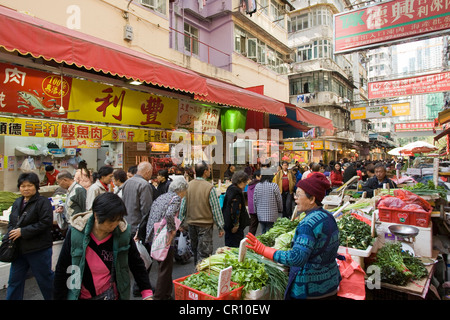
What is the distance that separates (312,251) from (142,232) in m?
2.90

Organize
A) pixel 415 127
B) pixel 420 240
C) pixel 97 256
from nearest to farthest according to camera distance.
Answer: pixel 97 256, pixel 420 240, pixel 415 127

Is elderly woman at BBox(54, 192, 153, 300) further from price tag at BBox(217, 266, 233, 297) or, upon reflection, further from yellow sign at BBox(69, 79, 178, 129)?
yellow sign at BBox(69, 79, 178, 129)

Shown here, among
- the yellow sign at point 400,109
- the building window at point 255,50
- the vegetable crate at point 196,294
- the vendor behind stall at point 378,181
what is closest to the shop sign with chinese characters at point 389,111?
the yellow sign at point 400,109

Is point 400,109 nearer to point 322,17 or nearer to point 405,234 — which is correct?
point 322,17

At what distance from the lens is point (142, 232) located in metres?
4.39

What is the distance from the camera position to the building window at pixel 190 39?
13.4m

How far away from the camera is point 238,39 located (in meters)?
14.9

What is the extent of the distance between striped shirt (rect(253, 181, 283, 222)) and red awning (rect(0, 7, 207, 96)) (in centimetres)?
263

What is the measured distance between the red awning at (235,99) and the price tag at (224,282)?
4329mm

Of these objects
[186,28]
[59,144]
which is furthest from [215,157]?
[186,28]

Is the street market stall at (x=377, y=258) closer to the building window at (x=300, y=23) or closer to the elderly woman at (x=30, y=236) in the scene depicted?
the elderly woman at (x=30, y=236)

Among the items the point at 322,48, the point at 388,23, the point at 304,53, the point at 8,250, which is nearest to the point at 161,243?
the point at 8,250

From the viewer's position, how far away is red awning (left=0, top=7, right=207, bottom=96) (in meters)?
3.55
